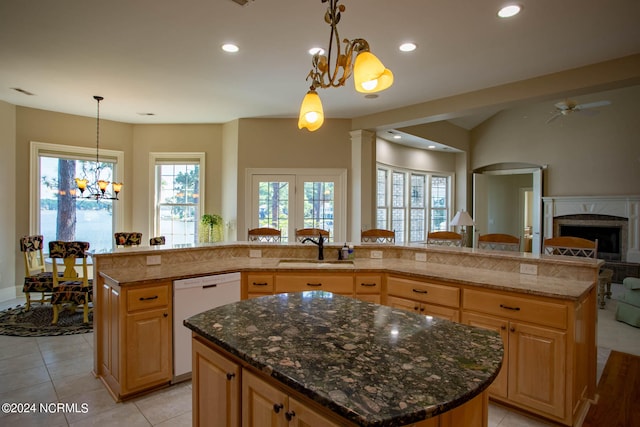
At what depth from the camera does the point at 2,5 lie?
2.68 m

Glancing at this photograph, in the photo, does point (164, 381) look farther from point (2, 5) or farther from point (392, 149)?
point (392, 149)

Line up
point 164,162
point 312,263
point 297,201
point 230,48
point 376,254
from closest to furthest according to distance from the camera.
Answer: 1. point 312,263
2. point 230,48
3. point 376,254
4. point 297,201
5. point 164,162

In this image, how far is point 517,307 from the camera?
89.0 inches

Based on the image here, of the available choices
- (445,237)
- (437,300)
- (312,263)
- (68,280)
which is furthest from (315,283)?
(68,280)

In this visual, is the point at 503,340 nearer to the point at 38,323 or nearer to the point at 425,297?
the point at 425,297

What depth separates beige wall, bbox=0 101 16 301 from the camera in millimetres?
5121

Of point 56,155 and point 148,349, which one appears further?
point 56,155

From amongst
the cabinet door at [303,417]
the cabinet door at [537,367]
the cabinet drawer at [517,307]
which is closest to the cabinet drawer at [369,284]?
the cabinet drawer at [517,307]

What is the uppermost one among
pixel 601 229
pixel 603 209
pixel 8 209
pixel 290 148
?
pixel 290 148

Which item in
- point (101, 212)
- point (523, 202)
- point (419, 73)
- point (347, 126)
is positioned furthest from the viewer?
point (523, 202)

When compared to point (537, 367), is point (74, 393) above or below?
below

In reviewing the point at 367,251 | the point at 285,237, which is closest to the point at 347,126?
the point at 285,237

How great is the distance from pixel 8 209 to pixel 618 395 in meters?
7.64

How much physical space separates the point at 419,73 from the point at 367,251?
2.15 m
